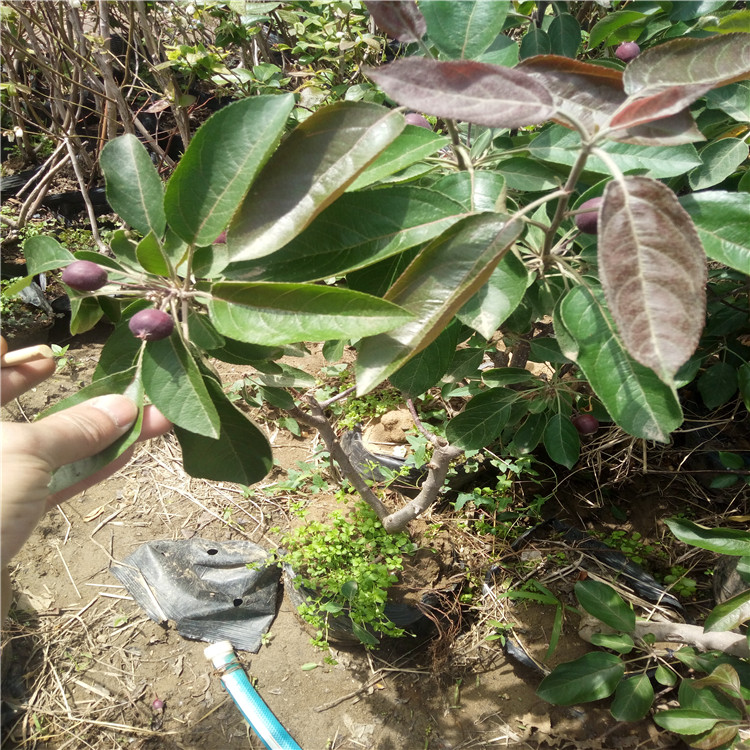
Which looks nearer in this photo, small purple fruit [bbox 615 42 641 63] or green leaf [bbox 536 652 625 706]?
small purple fruit [bbox 615 42 641 63]

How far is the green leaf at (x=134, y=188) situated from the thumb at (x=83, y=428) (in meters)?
0.27

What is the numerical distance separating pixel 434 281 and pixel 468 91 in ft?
0.66

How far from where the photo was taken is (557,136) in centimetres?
86

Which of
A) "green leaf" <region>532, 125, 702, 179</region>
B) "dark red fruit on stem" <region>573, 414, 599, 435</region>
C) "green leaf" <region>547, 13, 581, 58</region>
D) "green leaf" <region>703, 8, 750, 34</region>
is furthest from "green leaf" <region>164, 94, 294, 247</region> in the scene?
"dark red fruit on stem" <region>573, 414, 599, 435</region>

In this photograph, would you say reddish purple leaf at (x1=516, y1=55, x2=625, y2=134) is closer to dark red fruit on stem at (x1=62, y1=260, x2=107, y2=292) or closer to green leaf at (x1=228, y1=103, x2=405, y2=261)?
green leaf at (x1=228, y1=103, x2=405, y2=261)

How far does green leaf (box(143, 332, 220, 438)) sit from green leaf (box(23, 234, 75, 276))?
225mm

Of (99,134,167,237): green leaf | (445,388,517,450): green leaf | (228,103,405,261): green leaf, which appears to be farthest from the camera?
(445,388,517,450): green leaf

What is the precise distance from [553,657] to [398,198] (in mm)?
1730

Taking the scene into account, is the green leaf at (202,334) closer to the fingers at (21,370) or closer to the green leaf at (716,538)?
the fingers at (21,370)

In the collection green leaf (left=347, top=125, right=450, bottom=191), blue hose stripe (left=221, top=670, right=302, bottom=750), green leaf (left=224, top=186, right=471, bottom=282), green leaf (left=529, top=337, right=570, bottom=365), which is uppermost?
green leaf (left=347, top=125, right=450, bottom=191)

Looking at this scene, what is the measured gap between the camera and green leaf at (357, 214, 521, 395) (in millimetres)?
637

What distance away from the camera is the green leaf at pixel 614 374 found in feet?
2.44

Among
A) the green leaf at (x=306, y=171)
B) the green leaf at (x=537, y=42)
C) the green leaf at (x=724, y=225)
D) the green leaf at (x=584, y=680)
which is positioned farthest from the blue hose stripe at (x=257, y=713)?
the green leaf at (x=537, y=42)

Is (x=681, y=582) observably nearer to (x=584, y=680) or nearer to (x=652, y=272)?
(x=584, y=680)
